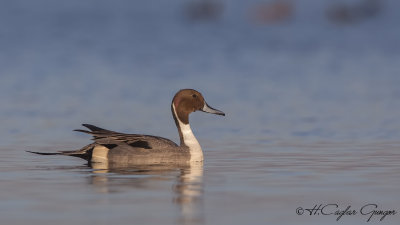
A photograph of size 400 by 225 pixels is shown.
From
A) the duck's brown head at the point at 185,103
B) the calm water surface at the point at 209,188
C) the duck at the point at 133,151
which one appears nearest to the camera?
the calm water surface at the point at 209,188

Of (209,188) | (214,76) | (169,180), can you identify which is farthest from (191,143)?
(214,76)

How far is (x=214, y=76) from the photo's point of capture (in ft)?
87.5

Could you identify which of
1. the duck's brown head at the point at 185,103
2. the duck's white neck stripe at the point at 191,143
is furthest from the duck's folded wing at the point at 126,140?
the duck's brown head at the point at 185,103

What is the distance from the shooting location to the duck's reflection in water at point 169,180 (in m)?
8.91

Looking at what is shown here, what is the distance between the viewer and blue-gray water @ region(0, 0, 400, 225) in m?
9.16

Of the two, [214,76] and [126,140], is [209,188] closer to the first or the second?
[126,140]

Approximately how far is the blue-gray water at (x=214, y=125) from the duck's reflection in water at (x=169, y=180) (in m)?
0.02

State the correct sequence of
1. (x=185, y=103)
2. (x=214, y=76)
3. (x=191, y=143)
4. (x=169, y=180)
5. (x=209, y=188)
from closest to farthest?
(x=209, y=188) → (x=169, y=180) → (x=191, y=143) → (x=185, y=103) → (x=214, y=76)

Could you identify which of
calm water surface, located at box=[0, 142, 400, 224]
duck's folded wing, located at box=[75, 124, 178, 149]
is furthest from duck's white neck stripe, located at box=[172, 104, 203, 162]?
duck's folded wing, located at box=[75, 124, 178, 149]

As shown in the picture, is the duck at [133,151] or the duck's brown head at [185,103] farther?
the duck's brown head at [185,103]

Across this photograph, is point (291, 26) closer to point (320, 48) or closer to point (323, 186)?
point (320, 48)

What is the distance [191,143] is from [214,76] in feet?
45.7

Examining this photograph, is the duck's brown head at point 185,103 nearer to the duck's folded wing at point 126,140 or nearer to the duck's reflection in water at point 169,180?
the duck's folded wing at point 126,140

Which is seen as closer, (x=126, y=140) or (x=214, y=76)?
(x=126, y=140)
